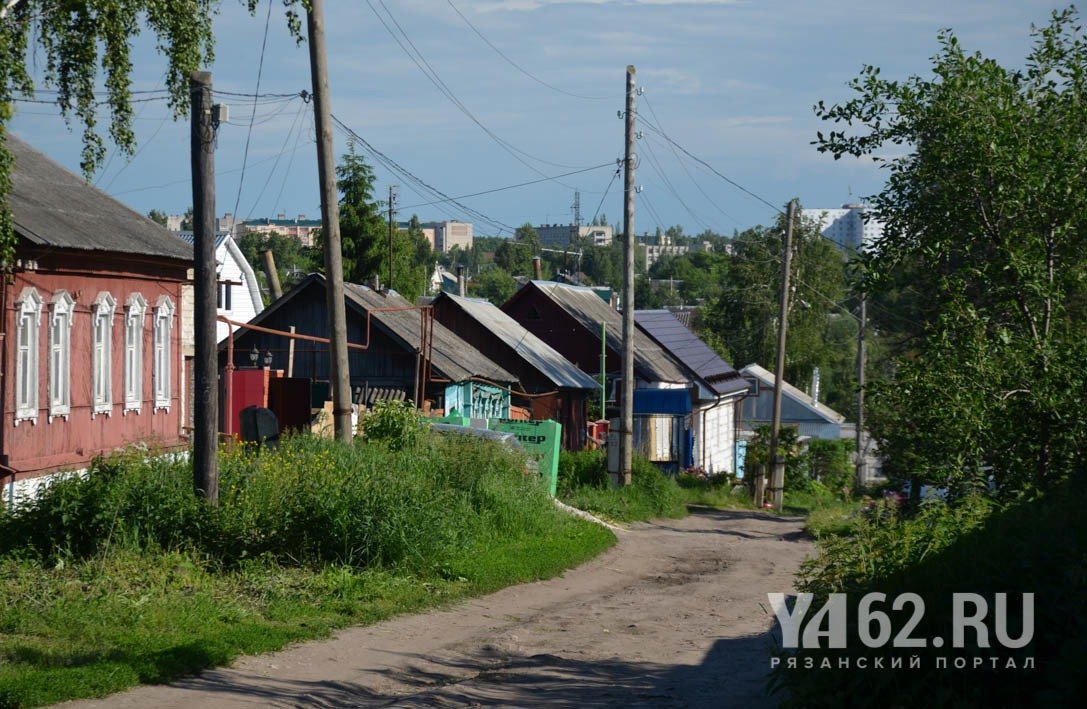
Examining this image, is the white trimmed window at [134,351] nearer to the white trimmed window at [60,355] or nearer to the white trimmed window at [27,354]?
the white trimmed window at [60,355]

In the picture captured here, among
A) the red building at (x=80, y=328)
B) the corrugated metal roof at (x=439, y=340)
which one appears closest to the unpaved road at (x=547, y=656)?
the red building at (x=80, y=328)

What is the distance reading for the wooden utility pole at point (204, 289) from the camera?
11836 mm

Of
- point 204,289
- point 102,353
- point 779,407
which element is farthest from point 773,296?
point 204,289

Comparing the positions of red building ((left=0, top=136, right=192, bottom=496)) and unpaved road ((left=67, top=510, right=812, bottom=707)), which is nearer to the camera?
unpaved road ((left=67, top=510, right=812, bottom=707))

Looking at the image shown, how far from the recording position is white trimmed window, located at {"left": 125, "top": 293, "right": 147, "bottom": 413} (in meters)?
17.7

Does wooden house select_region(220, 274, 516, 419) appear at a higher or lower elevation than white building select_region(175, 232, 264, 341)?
lower

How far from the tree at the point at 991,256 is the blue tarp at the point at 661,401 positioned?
58.9 feet

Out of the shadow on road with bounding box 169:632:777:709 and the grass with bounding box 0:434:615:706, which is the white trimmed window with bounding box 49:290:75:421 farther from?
the shadow on road with bounding box 169:632:777:709

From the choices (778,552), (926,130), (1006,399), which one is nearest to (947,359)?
(1006,399)

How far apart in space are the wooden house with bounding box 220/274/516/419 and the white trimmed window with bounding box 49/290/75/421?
299 inches

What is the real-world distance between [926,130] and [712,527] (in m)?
12.8

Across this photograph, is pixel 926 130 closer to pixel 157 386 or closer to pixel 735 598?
pixel 735 598

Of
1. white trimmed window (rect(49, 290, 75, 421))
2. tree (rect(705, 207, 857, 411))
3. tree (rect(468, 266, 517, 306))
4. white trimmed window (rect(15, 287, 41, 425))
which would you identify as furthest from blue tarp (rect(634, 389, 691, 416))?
tree (rect(468, 266, 517, 306))

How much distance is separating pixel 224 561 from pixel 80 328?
20.2 ft
